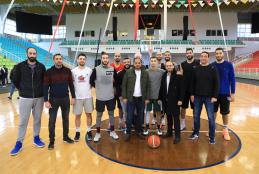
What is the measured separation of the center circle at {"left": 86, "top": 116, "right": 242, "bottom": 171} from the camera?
3049mm

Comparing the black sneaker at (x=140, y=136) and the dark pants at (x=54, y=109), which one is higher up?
the dark pants at (x=54, y=109)

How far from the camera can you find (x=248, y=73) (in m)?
17.7

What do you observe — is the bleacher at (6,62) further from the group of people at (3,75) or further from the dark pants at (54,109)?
the dark pants at (54,109)

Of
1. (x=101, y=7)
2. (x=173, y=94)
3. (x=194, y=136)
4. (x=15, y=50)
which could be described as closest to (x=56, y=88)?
(x=173, y=94)

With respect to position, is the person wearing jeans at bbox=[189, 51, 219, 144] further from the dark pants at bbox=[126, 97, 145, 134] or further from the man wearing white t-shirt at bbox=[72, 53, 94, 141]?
the man wearing white t-shirt at bbox=[72, 53, 94, 141]

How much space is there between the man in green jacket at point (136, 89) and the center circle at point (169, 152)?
1.22 feet

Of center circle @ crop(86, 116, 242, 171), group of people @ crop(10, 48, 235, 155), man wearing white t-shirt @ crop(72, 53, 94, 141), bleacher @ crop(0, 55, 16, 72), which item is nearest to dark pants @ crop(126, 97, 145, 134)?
group of people @ crop(10, 48, 235, 155)

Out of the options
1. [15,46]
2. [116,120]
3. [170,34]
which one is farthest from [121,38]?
[116,120]

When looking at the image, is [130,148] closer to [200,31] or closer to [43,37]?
[200,31]

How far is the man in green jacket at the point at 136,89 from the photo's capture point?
12.7ft

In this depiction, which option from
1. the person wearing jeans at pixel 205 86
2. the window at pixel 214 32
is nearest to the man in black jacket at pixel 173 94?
the person wearing jeans at pixel 205 86

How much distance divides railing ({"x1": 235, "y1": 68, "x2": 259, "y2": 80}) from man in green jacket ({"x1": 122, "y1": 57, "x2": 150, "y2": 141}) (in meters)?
14.9

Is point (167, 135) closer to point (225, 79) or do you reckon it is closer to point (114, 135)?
point (114, 135)

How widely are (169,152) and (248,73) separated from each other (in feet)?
54.7
